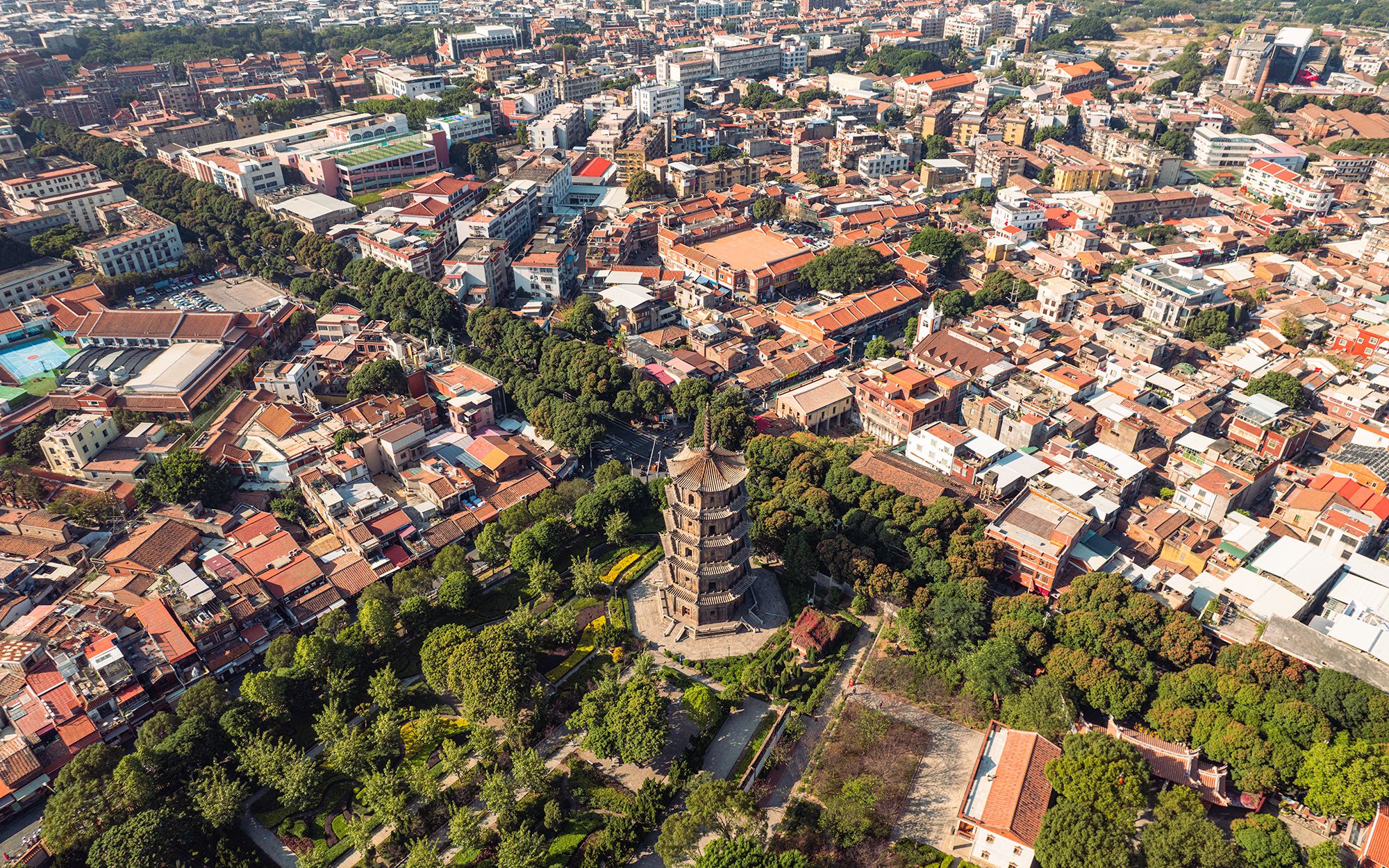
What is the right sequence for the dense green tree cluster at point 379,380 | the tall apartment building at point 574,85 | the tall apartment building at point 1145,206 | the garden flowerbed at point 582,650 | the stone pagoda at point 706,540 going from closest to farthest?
the stone pagoda at point 706,540 < the garden flowerbed at point 582,650 < the dense green tree cluster at point 379,380 < the tall apartment building at point 1145,206 < the tall apartment building at point 574,85

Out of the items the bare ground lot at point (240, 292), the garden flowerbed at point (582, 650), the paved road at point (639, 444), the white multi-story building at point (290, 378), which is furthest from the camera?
the bare ground lot at point (240, 292)

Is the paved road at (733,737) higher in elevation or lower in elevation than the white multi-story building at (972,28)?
lower

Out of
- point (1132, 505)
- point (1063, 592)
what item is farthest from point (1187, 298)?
point (1063, 592)

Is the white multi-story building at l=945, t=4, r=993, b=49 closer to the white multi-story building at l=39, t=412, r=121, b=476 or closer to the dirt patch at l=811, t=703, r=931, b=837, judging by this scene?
the dirt patch at l=811, t=703, r=931, b=837

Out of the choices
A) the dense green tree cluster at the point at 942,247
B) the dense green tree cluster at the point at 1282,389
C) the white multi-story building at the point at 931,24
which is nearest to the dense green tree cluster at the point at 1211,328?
the dense green tree cluster at the point at 1282,389

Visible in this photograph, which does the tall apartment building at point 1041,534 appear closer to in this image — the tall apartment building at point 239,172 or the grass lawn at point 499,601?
the grass lawn at point 499,601

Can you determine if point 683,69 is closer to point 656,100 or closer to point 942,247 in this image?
point 656,100

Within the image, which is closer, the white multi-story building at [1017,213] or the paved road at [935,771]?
the paved road at [935,771]

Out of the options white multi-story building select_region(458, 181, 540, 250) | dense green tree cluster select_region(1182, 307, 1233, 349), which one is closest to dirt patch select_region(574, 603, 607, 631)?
white multi-story building select_region(458, 181, 540, 250)
